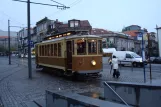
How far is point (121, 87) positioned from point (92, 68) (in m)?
9.20

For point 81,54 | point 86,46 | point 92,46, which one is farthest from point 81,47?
point 92,46

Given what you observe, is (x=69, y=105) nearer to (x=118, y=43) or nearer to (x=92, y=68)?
(x=92, y=68)

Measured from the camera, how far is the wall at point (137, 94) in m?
6.88

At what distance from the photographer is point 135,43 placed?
3841 inches

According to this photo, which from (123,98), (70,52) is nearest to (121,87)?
(123,98)

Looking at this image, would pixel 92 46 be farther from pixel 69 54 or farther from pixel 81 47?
pixel 69 54

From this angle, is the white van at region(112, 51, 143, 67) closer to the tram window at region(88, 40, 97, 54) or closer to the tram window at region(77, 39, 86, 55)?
the tram window at region(88, 40, 97, 54)

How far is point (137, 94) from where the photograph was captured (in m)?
7.45

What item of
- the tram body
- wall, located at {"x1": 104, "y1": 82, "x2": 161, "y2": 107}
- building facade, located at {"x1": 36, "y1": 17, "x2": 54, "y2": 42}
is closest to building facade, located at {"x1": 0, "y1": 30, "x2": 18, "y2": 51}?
building facade, located at {"x1": 36, "y1": 17, "x2": 54, "y2": 42}

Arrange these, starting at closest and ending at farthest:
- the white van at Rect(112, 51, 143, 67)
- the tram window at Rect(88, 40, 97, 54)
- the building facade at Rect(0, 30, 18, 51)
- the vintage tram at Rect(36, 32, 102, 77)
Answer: the vintage tram at Rect(36, 32, 102, 77)
the tram window at Rect(88, 40, 97, 54)
the white van at Rect(112, 51, 143, 67)
the building facade at Rect(0, 30, 18, 51)

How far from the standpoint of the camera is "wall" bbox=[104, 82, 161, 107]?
6.88 meters

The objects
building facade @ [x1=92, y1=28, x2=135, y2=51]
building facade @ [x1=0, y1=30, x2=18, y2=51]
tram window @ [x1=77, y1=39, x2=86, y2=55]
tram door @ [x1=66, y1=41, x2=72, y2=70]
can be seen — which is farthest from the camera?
building facade @ [x1=0, y1=30, x2=18, y2=51]

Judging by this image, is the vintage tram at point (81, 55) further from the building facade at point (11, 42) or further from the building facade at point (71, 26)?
the building facade at point (11, 42)

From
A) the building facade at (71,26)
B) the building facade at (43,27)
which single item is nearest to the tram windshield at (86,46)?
the building facade at (71,26)
